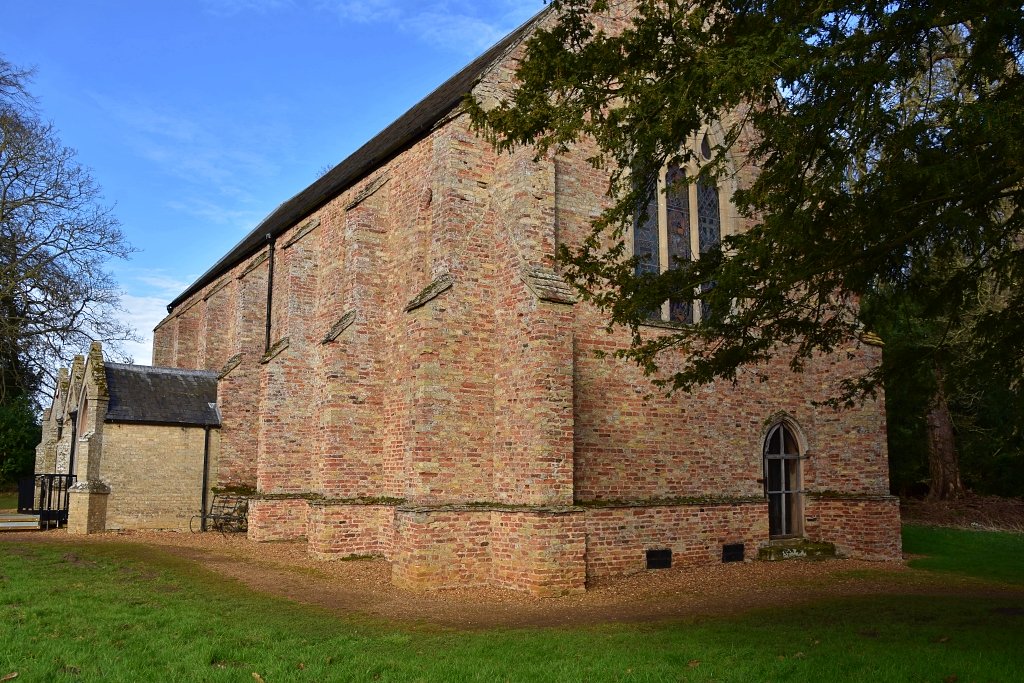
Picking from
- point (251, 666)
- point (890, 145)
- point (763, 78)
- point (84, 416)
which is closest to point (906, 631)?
point (890, 145)

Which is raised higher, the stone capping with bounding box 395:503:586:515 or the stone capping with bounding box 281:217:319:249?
the stone capping with bounding box 281:217:319:249

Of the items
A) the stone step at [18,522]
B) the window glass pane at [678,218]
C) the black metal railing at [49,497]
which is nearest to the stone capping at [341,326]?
the window glass pane at [678,218]

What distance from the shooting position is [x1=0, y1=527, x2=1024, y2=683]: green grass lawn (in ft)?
23.2

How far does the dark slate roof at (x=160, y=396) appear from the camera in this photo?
21.1 metres

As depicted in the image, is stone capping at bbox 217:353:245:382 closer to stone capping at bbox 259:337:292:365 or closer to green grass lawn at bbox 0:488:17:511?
stone capping at bbox 259:337:292:365

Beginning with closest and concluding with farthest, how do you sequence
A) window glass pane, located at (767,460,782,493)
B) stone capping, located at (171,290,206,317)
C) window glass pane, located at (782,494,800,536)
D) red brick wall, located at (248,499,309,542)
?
window glass pane, located at (767,460,782,493) < window glass pane, located at (782,494,800,536) < red brick wall, located at (248,499,309,542) < stone capping, located at (171,290,206,317)

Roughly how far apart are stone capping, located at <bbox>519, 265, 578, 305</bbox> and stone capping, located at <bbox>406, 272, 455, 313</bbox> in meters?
1.24

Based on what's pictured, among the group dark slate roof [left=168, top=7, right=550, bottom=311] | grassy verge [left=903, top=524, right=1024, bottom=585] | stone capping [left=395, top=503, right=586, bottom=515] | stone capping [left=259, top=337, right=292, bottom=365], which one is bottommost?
grassy verge [left=903, top=524, right=1024, bottom=585]

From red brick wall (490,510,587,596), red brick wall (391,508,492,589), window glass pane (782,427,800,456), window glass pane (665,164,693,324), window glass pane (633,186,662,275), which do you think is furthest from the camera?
window glass pane (782,427,800,456)

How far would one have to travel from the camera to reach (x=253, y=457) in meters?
22.0

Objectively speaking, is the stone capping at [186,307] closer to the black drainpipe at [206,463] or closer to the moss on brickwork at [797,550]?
the black drainpipe at [206,463]

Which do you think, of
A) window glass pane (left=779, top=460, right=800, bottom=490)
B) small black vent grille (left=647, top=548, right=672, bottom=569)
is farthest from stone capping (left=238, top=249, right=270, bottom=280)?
window glass pane (left=779, top=460, right=800, bottom=490)

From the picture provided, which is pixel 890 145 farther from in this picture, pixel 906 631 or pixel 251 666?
pixel 251 666

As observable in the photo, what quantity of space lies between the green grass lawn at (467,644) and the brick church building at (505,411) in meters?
3.03
